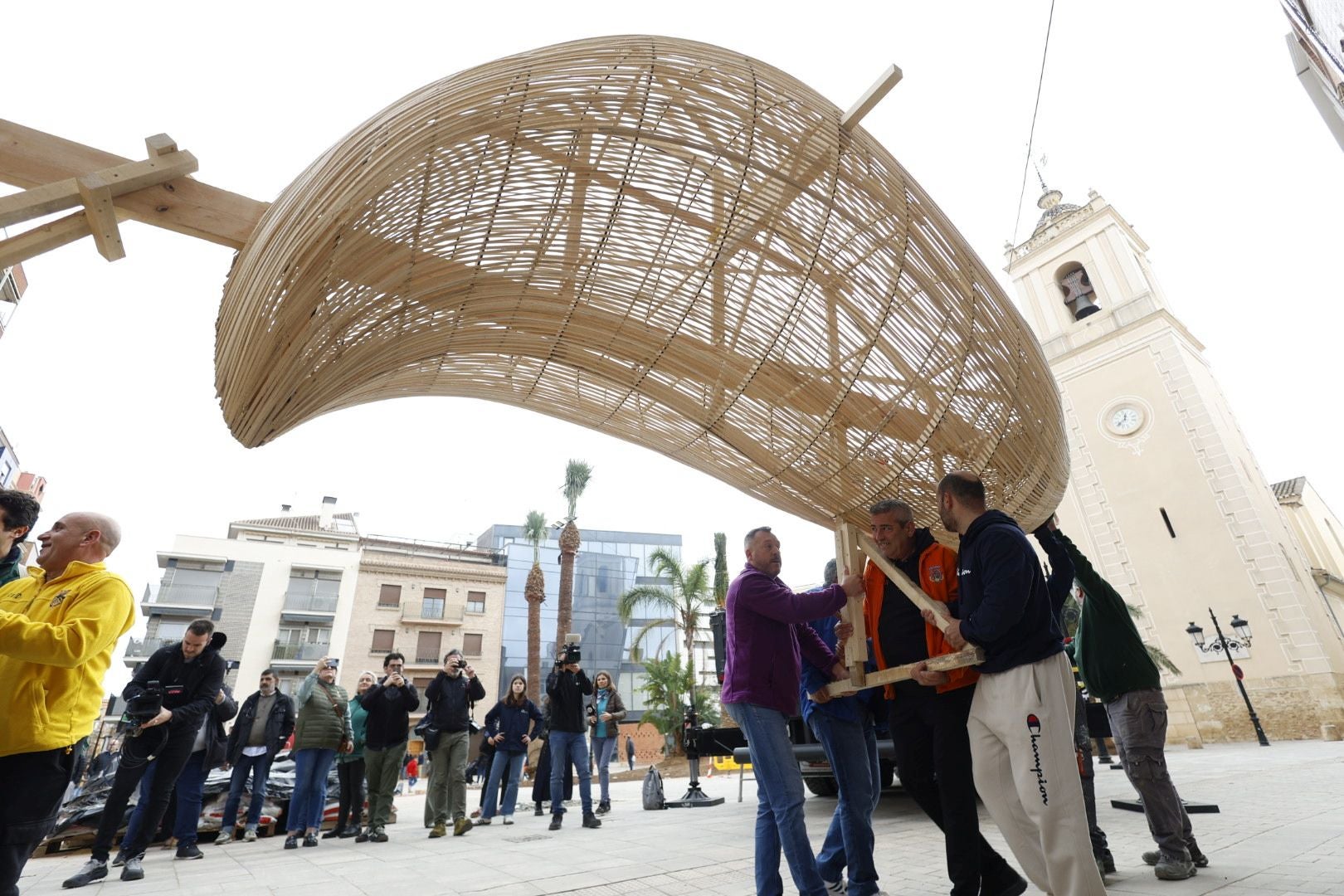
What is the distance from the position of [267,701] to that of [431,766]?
177cm

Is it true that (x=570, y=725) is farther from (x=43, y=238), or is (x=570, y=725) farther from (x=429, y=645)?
(x=429, y=645)

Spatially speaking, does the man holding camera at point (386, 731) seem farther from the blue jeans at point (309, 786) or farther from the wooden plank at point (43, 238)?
the wooden plank at point (43, 238)

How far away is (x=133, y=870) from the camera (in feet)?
14.2

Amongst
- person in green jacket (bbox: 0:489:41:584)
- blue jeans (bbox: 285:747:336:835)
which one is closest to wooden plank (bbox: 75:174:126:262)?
person in green jacket (bbox: 0:489:41:584)

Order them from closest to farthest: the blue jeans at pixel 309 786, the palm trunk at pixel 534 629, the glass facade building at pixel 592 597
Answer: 1. the blue jeans at pixel 309 786
2. the palm trunk at pixel 534 629
3. the glass facade building at pixel 592 597

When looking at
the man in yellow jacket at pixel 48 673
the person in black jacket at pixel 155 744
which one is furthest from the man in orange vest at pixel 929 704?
the person in black jacket at pixel 155 744

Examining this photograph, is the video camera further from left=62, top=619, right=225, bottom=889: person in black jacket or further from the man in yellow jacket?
the man in yellow jacket

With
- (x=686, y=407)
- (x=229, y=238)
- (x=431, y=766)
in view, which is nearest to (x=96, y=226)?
(x=229, y=238)

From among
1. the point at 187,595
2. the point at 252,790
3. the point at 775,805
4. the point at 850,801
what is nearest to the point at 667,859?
the point at 850,801

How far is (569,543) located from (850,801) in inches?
916

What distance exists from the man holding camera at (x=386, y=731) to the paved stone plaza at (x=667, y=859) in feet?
1.62

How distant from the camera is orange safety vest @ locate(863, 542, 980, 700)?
2.61 m

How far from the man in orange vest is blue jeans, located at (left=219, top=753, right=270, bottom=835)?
6247mm

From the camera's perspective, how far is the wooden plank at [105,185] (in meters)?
1.87
